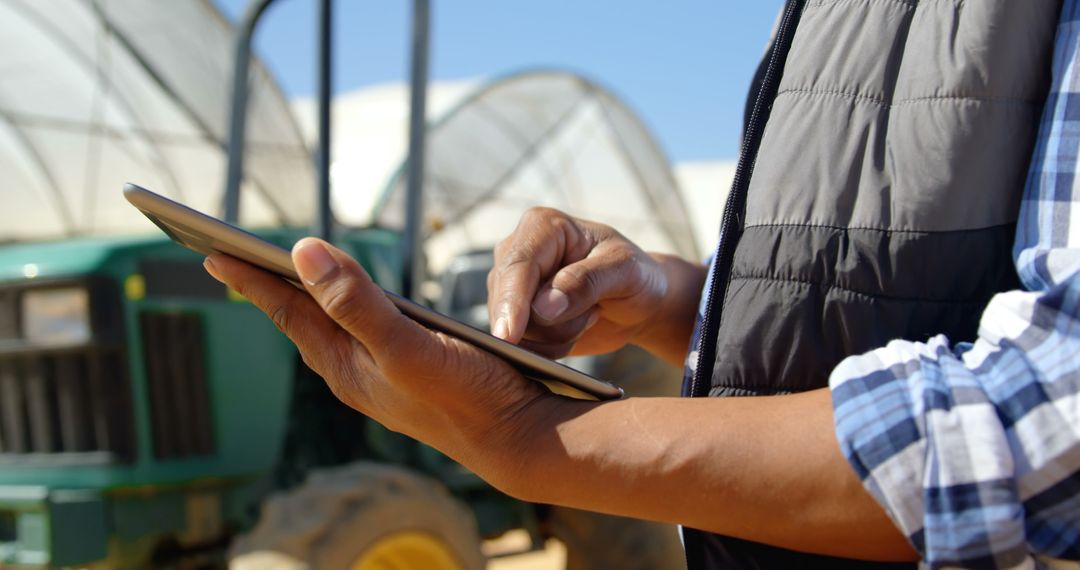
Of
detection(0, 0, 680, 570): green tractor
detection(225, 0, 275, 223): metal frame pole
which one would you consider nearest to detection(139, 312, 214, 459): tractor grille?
detection(0, 0, 680, 570): green tractor

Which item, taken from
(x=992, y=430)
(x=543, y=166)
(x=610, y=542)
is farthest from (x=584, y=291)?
(x=543, y=166)

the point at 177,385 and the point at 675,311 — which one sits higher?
the point at 675,311

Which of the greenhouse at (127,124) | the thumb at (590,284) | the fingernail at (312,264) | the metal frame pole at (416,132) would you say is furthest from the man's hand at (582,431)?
the greenhouse at (127,124)

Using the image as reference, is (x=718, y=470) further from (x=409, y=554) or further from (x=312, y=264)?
(x=409, y=554)

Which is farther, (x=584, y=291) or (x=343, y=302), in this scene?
(x=584, y=291)

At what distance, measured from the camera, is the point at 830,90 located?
1089mm

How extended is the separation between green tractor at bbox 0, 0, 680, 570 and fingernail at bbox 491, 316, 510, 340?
5.95ft

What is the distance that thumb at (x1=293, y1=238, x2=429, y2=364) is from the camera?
93 centimetres

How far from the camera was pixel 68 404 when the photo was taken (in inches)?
121

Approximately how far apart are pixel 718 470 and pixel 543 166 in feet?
28.7

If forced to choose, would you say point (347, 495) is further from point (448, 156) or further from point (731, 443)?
point (448, 156)

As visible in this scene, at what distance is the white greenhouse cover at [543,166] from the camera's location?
7.66 m

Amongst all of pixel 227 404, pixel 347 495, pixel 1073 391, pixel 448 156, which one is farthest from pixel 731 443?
pixel 448 156

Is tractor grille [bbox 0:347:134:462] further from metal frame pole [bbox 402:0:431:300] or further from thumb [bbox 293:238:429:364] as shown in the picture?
thumb [bbox 293:238:429:364]
